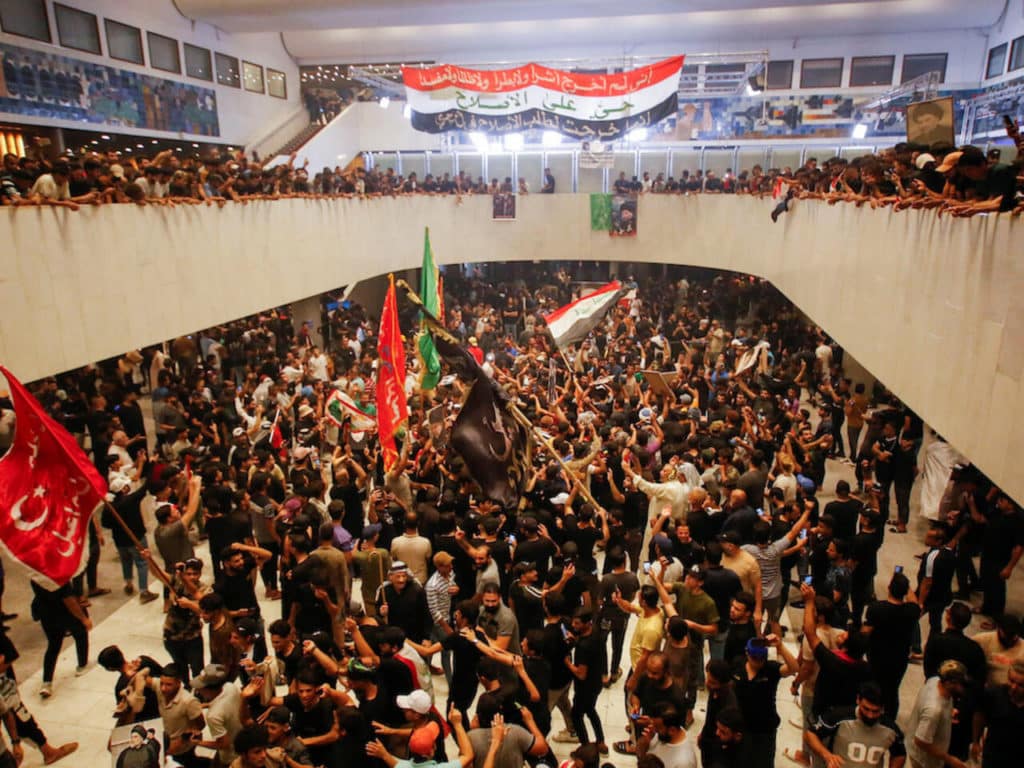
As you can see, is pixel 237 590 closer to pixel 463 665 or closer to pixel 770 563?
pixel 463 665

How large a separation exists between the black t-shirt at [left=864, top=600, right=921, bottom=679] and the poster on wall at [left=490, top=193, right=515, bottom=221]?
18651 millimetres

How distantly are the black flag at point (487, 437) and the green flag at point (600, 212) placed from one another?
52.8 ft

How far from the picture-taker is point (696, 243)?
20406 millimetres

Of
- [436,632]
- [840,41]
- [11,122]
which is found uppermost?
[840,41]

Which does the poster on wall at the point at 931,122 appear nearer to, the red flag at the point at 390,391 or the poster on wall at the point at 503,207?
the red flag at the point at 390,391

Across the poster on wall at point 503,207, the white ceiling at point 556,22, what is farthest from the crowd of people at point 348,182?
the white ceiling at point 556,22

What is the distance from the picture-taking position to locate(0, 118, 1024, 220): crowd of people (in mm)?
5953

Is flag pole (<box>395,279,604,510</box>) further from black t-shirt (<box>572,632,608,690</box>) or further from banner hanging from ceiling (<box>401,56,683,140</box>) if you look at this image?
banner hanging from ceiling (<box>401,56,683,140</box>)

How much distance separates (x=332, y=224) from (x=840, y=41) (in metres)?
20.2

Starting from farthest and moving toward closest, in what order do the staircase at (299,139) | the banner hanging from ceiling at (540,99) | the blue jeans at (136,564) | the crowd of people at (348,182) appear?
the staircase at (299,139) < the banner hanging from ceiling at (540,99) < the blue jeans at (136,564) < the crowd of people at (348,182)

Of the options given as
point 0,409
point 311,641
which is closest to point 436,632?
point 311,641

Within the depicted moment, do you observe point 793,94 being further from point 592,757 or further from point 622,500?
point 592,757

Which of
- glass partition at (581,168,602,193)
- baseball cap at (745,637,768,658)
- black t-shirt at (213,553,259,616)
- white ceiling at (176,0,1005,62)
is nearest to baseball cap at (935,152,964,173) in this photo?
baseball cap at (745,637,768,658)

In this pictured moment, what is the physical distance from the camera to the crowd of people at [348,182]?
5.95 m
